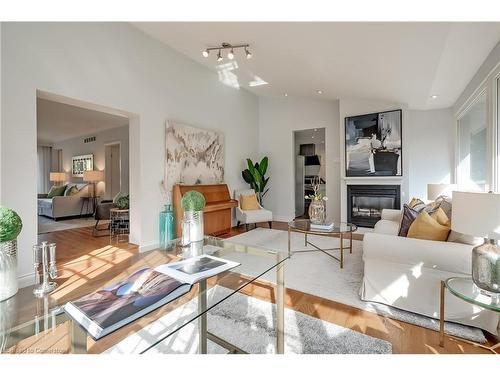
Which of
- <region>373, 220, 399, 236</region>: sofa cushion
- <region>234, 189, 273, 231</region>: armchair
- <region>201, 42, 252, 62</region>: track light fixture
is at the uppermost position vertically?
<region>201, 42, 252, 62</region>: track light fixture

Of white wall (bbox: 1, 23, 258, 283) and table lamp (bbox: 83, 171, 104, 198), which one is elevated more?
white wall (bbox: 1, 23, 258, 283)

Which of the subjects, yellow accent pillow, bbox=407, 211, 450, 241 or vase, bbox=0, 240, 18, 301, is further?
yellow accent pillow, bbox=407, 211, 450, 241

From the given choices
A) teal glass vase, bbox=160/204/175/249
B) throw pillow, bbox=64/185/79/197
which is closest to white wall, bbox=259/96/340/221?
teal glass vase, bbox=160/204/175/249

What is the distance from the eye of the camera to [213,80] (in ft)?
16.3

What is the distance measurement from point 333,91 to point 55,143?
33.2ft

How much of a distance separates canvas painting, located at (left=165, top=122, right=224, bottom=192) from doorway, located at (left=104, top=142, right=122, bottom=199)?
13.0 ft

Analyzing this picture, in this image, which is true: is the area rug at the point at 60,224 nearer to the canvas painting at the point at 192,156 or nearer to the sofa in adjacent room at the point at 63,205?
the sofa in adjacent room at the point at 63,205

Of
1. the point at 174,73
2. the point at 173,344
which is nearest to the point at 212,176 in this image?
the point at 174,73

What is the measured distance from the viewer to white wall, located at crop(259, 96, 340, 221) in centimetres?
552

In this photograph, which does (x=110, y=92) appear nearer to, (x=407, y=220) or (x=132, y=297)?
(x=132, y=297)

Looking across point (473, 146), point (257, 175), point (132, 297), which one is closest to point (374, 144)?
point (473, 146)

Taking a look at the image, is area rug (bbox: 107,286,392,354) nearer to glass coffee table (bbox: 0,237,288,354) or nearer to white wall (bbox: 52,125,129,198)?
glass coffee table (bbox: 0,237,288,354)

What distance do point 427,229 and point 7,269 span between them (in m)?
2.64

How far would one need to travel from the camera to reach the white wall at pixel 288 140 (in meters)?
5.52
